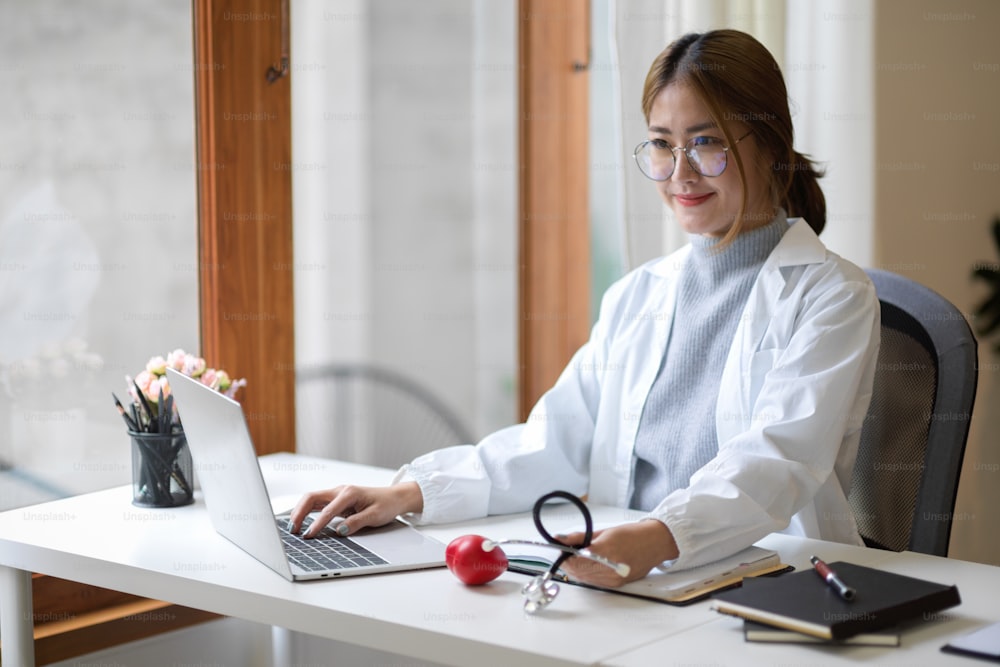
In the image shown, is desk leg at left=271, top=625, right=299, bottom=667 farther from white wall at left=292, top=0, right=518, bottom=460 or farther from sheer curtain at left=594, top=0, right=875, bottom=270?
sheer curtain at left=594, top=0, right=875, bottom=270

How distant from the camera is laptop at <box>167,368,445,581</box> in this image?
3.99 feet

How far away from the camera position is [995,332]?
2.89 meters

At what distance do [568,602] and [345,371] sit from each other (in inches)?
59.0

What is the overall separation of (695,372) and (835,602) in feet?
2.28

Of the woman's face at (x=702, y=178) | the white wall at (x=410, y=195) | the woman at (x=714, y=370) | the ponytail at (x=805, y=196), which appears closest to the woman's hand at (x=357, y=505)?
the woman at (x=714, y=370)

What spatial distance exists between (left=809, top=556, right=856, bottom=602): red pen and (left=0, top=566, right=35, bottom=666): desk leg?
1043 mm

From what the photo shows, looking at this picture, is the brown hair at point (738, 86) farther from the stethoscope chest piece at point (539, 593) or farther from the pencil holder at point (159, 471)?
the pencil holder at point (159, 471)

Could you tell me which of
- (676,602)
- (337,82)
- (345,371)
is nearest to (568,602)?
(676,602)

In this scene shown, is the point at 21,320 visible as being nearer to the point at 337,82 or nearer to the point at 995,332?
the point at 337,82

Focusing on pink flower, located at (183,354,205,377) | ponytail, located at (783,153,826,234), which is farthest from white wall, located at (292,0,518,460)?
ponytail, located at (783,153,826,234)

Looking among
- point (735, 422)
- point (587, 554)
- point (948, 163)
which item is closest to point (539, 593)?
point (587, 554)

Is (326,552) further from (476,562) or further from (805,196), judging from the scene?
(805,196)

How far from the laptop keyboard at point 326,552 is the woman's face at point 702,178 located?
→ 0.74 meters

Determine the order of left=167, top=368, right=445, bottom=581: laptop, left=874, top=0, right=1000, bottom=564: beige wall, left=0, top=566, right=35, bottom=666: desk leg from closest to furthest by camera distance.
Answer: left=167, top=368, right=445, bottom=581: laptop → left=0, top=566, right=35, bottom=666: desk leg → left=874, top=0, right=1000, bottom=564: beige wall
